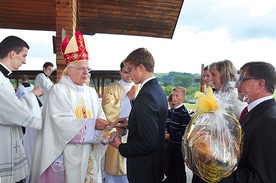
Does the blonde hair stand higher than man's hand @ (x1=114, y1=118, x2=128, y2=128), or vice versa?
the blonde hair

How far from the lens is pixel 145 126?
5.66 ft

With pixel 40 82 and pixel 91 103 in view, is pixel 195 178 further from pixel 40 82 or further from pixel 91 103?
pixel 40 82

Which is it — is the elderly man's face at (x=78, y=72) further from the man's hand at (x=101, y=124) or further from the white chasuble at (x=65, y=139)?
the man's hand at (x=101, y=124)

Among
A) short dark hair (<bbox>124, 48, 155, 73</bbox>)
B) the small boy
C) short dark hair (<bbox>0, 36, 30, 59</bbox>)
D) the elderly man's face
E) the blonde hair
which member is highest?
short dark hair (<bbox>0, 36, 30, 59</bbox>)

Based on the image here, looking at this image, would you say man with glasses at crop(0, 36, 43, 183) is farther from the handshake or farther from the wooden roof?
the wooden roof

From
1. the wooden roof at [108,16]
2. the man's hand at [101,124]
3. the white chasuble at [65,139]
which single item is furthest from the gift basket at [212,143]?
the wooden roof at [108,16]

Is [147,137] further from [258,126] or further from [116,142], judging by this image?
[258,126]

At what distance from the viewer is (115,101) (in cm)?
348

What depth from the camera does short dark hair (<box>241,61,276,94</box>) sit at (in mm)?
1379

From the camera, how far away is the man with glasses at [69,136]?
2197 millimetres

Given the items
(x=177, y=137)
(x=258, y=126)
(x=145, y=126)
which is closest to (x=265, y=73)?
(x=258, y=126)

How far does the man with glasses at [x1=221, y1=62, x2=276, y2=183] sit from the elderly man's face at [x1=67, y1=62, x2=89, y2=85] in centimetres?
146

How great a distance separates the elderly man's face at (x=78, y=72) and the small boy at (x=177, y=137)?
168 centimetres

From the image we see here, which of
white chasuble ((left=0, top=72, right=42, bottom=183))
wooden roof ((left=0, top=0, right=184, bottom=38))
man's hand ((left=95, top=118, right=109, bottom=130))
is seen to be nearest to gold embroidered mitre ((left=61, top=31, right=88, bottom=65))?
white chasuble ((left=0, top=72, right=42, bottom=183))
